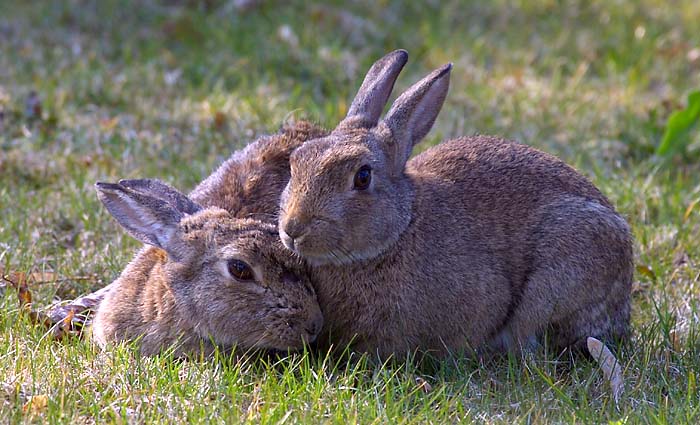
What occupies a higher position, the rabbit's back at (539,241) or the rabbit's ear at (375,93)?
the rabbit's ear at (375,93)

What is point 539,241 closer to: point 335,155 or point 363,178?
point 363,178

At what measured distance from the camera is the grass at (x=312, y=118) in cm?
490

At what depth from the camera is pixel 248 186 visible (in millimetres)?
6035

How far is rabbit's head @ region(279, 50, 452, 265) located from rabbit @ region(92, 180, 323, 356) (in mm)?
247

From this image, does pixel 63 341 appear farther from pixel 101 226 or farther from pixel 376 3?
pixel 376 3

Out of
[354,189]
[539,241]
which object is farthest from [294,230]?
[539,241]

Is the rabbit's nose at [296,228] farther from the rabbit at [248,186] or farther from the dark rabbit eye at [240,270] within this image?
the rabbit at [248,186]

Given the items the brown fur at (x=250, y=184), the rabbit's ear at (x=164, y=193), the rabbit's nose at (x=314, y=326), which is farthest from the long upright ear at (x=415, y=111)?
the rabbit's ear at (x=164, y=193)

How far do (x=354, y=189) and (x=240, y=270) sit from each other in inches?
27.4

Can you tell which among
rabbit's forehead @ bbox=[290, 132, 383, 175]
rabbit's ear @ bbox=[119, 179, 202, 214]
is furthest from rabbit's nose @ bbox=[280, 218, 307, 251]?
rabbit's ear @ bbox=[119, 179, 202, 214]

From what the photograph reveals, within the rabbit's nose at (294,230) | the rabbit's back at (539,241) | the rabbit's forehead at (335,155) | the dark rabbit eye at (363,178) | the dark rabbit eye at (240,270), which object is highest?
the rabbit's forehead at (335,155)

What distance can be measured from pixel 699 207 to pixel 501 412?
304cm

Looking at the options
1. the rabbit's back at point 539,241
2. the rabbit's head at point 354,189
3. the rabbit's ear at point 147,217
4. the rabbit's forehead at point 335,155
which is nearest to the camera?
the rabbit's head at point 354,189

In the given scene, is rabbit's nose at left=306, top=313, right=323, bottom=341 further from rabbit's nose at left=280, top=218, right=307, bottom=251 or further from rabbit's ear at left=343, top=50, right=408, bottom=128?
rabbit's ear at left=343, top=50, right=408, bottom=128
